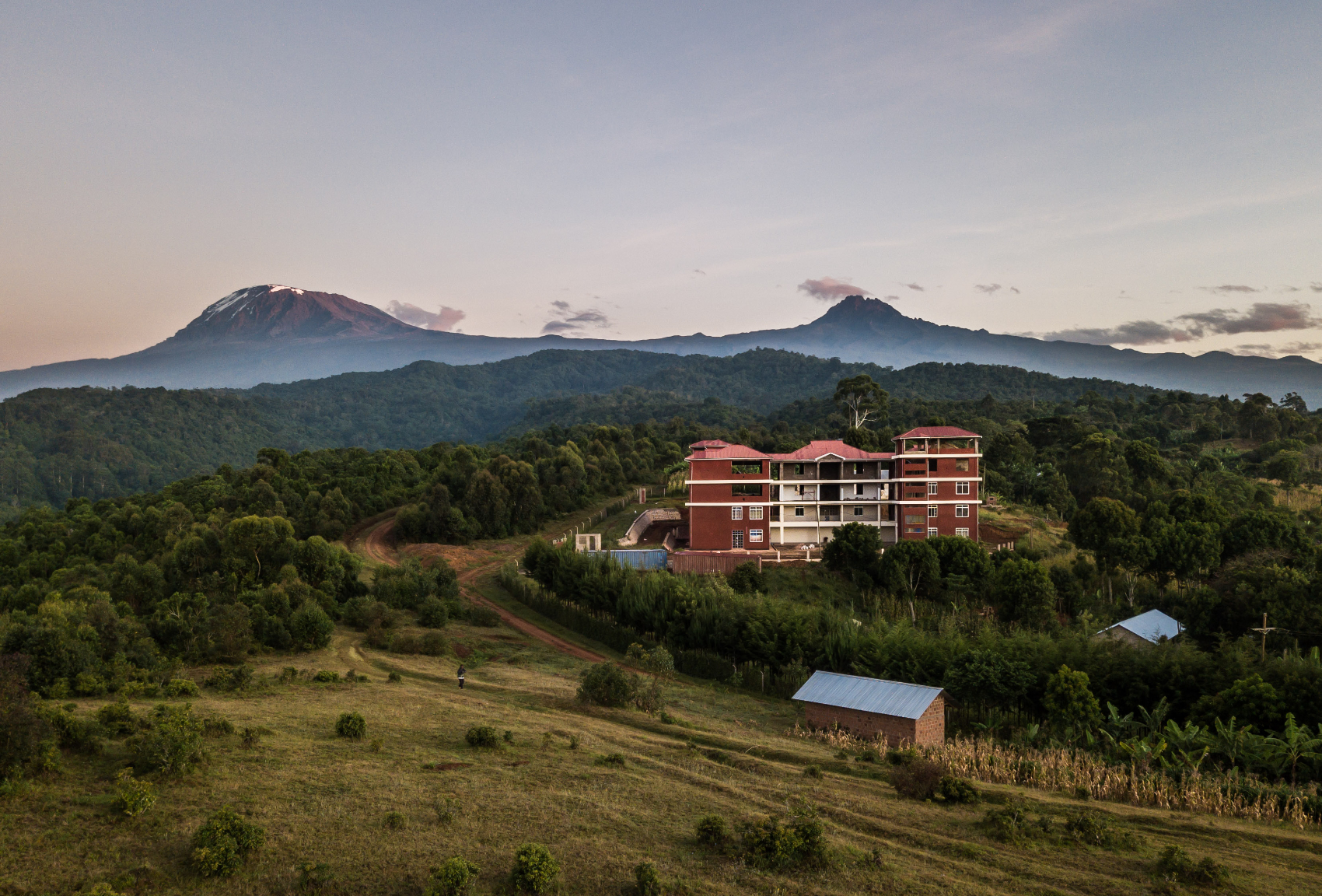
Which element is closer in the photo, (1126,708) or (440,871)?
(440,871)

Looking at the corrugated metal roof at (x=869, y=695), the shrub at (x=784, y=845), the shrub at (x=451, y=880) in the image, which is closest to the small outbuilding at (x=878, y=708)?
the corrugated metal roof at (x=869, y=695)

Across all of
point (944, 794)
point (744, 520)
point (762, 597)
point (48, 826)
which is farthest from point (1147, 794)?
point (744, 520)

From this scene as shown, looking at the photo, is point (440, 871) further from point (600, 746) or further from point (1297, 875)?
point (1297, 875)

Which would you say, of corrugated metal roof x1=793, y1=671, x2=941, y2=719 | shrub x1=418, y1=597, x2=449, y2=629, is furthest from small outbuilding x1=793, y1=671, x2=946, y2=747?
shrub x1=418, y1=597, x2=449, y2=629

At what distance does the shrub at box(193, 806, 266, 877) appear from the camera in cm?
1268

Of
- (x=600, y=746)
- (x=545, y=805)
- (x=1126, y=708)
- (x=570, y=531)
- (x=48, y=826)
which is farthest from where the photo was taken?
(x=570, y=531)

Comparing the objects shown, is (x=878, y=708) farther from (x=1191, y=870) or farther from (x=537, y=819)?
(x=537, y=819)

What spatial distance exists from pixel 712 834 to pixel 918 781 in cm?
619

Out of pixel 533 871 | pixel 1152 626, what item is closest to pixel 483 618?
pixel 533 871

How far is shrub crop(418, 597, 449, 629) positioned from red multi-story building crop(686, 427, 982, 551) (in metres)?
17.8

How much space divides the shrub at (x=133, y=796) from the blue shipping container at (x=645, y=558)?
33.4m

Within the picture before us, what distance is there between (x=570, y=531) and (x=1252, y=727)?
162 ft

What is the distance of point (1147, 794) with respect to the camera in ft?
60.0

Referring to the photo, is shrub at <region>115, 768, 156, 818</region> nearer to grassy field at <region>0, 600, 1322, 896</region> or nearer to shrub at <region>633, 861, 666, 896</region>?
grassy field at <region>0, 600, 1322, 896</region>
